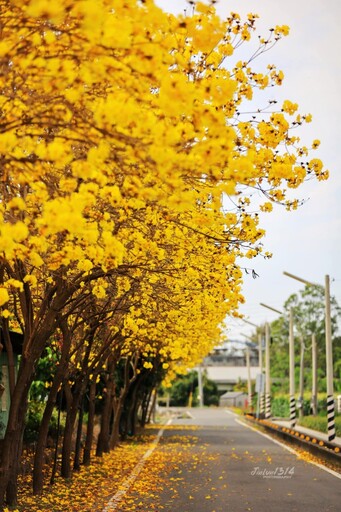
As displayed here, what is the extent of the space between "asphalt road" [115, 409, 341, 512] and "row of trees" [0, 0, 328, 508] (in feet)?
8.50

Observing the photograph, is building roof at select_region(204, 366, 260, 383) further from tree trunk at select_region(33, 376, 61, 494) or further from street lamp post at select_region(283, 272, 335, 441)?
tree trunk at select_region(33, 376, 61, 494)

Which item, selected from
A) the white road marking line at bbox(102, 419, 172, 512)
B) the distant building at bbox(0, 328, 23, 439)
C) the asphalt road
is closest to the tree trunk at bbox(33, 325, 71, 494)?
the white road marking line at bbox(102, 419, 172, 512)

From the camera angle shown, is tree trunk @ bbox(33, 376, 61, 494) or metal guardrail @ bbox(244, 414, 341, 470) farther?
metal guardrail @ bbox(244, 414, 341, 470)

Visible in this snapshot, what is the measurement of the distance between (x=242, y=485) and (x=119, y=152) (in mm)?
10665

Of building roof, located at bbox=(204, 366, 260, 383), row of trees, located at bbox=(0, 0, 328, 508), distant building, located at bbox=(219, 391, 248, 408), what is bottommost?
row of trees, located at bbox=(0, 0, 328, 508)

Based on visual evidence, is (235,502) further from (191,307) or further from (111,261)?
(111,261)

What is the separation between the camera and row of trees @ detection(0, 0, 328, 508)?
6160 mm

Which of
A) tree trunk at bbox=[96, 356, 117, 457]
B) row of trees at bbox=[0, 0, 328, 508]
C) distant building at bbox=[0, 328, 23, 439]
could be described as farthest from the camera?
tree trunk at bbox=[96, 356, 117, 457]

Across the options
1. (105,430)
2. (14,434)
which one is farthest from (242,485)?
(105,430)

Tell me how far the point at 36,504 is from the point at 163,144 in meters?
9.10

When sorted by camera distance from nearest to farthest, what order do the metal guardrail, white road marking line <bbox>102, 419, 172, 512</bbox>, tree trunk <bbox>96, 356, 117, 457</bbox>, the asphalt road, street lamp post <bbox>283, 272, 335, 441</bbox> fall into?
white road marking line <bbox>102, 419, 172, 512</bbox>
the asphalt road
the metal guardrail
tree trunk <bbox>96, 356, 117, 457</bbox>
street lamp post <bbox>283, 272, 335, 441</bbox>

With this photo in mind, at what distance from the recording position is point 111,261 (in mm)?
7734

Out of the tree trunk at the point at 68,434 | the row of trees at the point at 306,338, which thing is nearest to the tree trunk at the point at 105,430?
the tree trunk at the point at 68,434

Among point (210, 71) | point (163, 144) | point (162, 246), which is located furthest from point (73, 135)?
point (162, 246)
